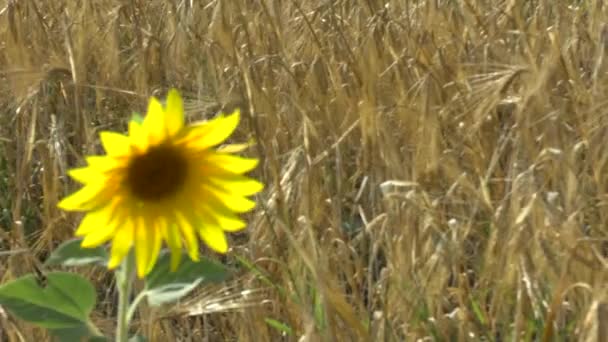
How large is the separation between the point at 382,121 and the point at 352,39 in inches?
17.7

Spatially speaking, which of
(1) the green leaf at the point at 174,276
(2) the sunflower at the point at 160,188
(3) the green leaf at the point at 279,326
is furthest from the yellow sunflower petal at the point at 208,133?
(3) the green leaf at the point at 279,326

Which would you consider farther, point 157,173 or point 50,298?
point 50,298

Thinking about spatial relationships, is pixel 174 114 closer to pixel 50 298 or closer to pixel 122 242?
pixel 122 242

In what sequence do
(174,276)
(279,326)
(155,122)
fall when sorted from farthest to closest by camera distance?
(279,326) → (174,276) → (155,122)

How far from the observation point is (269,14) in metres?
2.08

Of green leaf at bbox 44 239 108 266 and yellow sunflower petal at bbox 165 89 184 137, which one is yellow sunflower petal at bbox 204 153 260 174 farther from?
green leaf at bbox 44 239 108 266

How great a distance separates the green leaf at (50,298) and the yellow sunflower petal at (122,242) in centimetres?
15

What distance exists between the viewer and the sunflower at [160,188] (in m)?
0.75

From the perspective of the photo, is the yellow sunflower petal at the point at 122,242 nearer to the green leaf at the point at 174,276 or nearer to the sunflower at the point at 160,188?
the sunflower at the point at 160,188

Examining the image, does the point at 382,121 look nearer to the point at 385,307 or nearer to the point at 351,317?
the point at 385,307

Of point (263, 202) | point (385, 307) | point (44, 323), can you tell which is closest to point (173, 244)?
point (44, 323)

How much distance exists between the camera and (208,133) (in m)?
0.77

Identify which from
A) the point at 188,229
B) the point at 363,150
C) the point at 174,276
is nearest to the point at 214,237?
the point at 188,229

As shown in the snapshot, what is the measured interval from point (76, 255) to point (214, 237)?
7.5 inches
